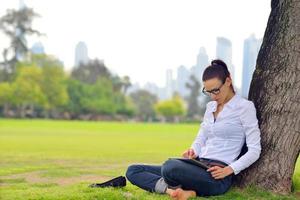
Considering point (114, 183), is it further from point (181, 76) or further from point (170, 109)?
point (181, 76)

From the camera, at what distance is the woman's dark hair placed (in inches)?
197

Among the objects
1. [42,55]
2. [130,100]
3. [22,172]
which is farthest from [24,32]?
[22,172]

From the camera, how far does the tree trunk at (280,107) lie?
521 centimetres

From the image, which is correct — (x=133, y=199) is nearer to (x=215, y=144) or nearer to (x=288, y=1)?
(x=215, y=144)

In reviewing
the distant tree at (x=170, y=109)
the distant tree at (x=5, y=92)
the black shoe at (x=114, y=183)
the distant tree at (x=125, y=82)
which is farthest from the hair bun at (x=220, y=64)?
the distant tree at (x=125, y=82)

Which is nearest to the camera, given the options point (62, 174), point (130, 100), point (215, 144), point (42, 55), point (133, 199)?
point (133, 199)

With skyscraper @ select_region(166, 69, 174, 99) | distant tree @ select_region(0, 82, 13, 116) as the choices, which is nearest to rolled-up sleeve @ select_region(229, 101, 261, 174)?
distant tree @ select_region(0, 82, 13, 116)

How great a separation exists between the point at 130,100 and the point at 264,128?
87977 mm

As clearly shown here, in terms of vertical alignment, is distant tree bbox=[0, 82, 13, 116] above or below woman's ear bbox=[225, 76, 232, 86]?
above

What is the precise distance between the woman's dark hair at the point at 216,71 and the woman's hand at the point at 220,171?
32.5 inches

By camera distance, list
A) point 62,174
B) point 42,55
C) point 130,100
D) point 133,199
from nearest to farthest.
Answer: point 133,199
point 62,174
point 42,55
point 130,100

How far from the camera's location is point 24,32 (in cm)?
7100

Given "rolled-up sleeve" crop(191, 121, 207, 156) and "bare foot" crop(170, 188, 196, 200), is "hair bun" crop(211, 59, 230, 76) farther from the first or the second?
"bare foot" crop(170, 188, 196, 200)

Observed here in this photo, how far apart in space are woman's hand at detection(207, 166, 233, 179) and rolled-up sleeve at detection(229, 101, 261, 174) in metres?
0.04
